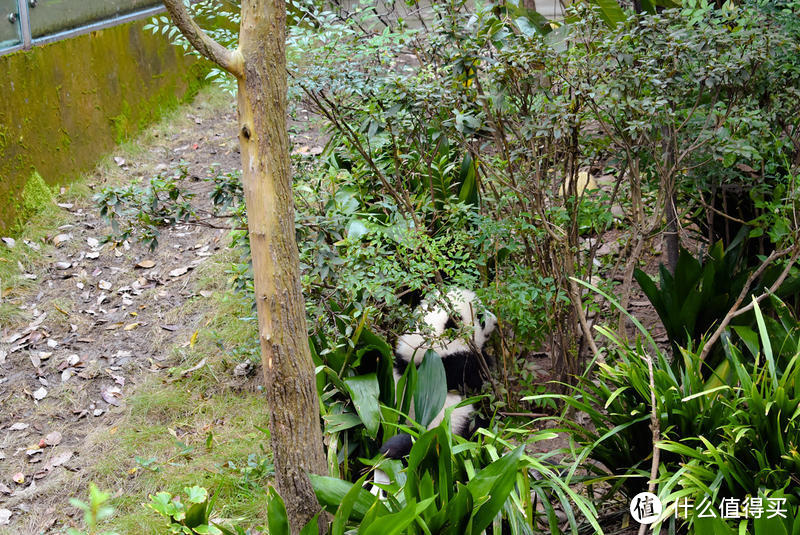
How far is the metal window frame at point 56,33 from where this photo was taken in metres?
5.74

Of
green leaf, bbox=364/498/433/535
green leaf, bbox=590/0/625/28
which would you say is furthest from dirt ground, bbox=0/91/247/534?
green leaf, bbox=590/0/625/28

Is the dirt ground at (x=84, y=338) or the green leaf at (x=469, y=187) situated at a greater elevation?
the green leaf at (x=469, y=187)

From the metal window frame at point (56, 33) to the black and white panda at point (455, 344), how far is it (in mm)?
3960

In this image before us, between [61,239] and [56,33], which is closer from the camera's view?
[61,239]

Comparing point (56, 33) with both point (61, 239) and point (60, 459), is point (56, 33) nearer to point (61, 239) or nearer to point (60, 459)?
point (61, 239)

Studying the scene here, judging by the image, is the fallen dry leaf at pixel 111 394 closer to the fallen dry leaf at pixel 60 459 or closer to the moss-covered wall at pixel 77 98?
the fallen dry leaf at pixel 60 459

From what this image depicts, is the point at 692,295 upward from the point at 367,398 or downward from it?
upward

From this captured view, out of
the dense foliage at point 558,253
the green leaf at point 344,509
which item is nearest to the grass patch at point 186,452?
the dense foliage at point 558,253

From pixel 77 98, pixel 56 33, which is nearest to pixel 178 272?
pixel 77 98

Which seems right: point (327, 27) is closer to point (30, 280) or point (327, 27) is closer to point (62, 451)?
point (62, 451)

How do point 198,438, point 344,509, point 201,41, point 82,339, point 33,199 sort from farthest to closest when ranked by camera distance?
point 33,199
point 82,339
point 198,438
point 344,509
point 201,41

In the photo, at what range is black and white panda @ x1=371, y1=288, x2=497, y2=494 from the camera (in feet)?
11.4

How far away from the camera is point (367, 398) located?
3271 mm

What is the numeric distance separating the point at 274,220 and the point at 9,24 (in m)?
4.52
